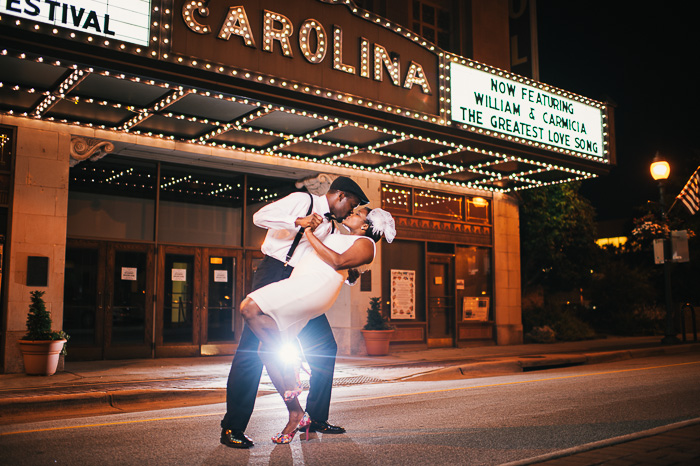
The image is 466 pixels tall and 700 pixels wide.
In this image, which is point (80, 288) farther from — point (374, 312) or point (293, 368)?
point (293, 368)

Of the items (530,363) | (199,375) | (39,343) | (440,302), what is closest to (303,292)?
(199,375)

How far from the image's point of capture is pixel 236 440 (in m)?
5.02

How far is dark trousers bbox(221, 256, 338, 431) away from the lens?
502cm

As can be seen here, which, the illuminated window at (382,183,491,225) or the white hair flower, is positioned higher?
the illuminated window at (382,183,491,225)

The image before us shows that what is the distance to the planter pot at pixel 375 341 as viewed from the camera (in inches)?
585

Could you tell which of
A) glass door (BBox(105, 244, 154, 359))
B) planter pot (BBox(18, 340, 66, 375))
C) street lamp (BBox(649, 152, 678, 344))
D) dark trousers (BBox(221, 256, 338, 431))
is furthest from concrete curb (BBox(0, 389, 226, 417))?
street lamp (BBox(649, 152, 678, 344))

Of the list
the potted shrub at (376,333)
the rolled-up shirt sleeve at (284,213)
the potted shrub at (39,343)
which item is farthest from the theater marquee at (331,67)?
the rolled-up shirt sleeve at (284,213)

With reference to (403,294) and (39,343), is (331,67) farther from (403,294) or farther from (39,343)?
(403,294)

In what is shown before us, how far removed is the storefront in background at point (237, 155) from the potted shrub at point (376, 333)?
0.36 meters

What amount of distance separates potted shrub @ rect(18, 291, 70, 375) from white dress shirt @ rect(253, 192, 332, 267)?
6.80 m

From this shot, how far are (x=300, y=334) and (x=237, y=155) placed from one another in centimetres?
903

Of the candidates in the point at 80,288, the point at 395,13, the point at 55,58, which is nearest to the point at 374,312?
the point at 80,288

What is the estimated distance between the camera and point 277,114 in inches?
452

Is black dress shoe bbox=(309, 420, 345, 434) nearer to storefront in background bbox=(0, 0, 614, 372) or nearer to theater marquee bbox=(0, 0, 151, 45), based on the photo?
storefront in background bbox=(0, 0, 614, 372)
